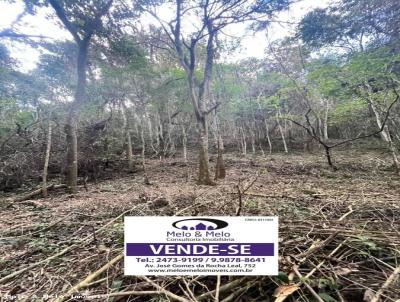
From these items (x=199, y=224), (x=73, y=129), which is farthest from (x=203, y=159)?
(x=199, y=224)

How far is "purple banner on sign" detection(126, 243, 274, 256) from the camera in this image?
205cm

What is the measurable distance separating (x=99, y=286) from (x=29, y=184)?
874 cm

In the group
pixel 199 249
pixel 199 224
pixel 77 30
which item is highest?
pixel 77 30

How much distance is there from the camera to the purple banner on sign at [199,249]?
2.05 m

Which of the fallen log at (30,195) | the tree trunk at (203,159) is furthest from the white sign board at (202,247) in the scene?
the fallen log at (30,195)

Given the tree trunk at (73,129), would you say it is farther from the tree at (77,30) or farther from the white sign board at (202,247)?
the white sign board at (202,247)

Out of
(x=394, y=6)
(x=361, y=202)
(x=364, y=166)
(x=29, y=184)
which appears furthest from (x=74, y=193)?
(x=364, y=166)

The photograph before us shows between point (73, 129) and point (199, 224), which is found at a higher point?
point (73, 129)

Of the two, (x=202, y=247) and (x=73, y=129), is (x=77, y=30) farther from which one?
(x=202, y=247)

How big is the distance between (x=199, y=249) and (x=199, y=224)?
0.84 feet

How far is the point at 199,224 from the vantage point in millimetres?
2295

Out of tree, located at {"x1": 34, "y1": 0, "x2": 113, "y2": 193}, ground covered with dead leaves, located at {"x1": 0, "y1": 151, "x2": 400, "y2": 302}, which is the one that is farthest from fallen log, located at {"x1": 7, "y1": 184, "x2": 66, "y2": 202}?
ground covered with dead leaves, located at {"x1": 0, "y1": 151, "x2": 400, "y2": 302}

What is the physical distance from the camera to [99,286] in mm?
2023

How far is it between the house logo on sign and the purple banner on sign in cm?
16
